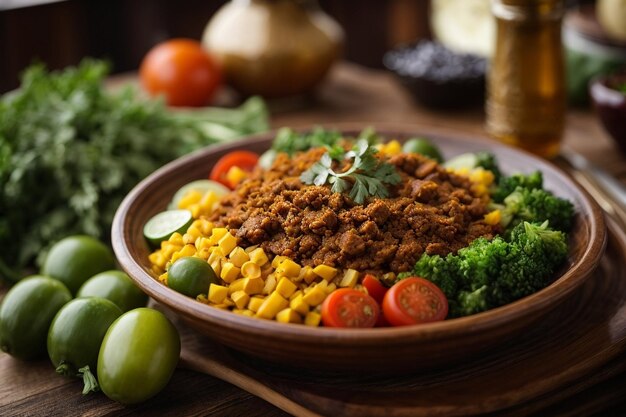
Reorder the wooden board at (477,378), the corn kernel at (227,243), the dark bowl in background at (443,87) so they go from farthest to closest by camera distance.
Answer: the dark bowl in background at (443,87) < the corn kernel at (227,243) < the wooden board at (477,378)

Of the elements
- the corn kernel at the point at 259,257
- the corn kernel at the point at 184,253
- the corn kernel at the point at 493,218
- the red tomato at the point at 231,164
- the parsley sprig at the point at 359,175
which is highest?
the parsley sprig at the point at 359,175

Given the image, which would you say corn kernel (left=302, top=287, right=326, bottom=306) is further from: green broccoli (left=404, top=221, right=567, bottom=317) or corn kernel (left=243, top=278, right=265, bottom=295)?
green broccoli (left=404, top=221, right=567, bottom=317)

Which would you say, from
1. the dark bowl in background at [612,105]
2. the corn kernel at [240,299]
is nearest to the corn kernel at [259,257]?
the corn kernel at [240,299]

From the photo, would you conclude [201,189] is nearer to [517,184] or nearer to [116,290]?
[116,290]

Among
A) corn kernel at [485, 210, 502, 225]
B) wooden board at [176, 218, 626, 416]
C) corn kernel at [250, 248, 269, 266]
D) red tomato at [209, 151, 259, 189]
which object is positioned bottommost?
wooden board at [176, 218, 626, 416]


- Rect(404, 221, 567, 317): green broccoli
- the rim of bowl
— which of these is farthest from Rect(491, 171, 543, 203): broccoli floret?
Rect(404, 221, 567, 317): green broccoli

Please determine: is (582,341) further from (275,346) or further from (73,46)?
(73,46)

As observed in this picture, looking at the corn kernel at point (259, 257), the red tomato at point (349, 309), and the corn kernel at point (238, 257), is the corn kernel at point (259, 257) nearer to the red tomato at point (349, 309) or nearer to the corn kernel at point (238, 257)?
the corn kernel at point (238, 257)

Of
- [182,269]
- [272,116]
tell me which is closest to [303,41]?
[272,116]
